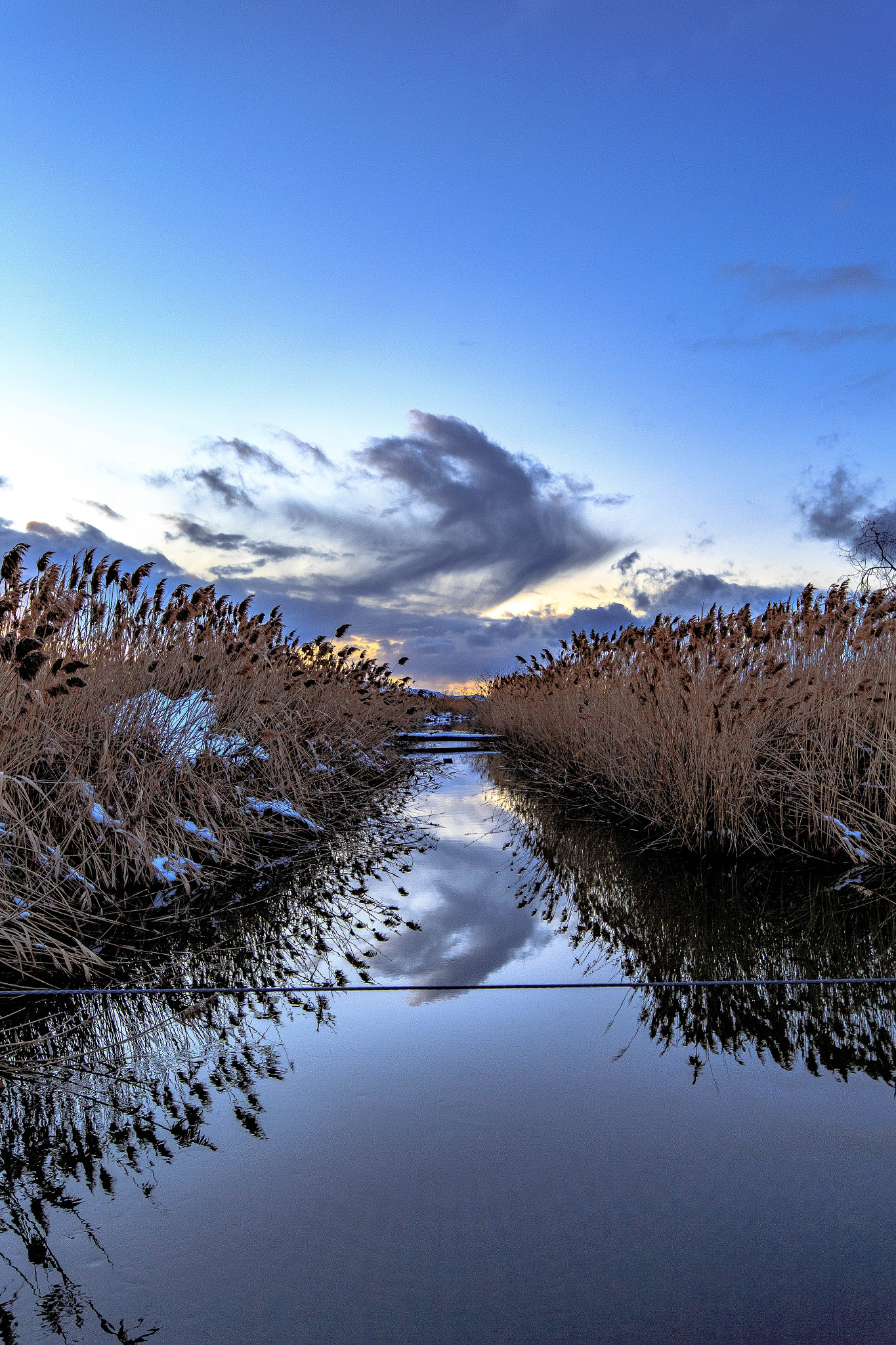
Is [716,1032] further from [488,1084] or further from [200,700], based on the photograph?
[200,700]

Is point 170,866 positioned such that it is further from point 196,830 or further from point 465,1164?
point 465,1164

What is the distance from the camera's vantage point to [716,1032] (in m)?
1.91

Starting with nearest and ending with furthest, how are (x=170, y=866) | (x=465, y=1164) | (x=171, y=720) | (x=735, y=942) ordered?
(x=465, y=1164) → (x=735, y=942) → (x=170, y=866) → (x=171, y=720)

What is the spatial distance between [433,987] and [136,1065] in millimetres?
880

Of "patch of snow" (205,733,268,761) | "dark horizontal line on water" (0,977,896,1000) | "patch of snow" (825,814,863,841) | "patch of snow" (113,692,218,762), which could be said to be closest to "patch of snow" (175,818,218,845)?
"patch of snow" (113,692,218,762)

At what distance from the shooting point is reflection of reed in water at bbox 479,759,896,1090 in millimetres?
1884

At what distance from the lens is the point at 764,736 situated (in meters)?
4.68

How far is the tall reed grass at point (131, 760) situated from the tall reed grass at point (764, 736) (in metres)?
2.30

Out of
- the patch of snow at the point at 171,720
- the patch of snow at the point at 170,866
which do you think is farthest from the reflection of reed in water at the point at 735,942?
the patch of snow at the point at 171,720

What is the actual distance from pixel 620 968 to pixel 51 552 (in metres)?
3.98

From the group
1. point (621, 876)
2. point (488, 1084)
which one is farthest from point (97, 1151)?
point (621, 876)

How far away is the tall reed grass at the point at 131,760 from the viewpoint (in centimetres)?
292

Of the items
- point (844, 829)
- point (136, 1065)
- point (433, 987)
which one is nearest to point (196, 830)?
point (433, 987)

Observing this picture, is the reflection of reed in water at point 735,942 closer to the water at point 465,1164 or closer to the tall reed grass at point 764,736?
the water at point 465,1164
